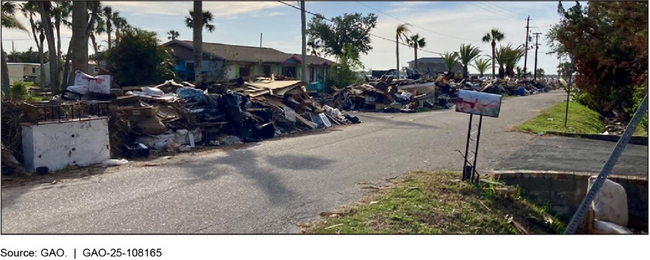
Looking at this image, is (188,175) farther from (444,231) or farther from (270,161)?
(444,231)

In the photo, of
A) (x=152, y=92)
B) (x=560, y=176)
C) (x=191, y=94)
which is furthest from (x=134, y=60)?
(x=560, y=176)

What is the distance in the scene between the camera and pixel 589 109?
2378 cm

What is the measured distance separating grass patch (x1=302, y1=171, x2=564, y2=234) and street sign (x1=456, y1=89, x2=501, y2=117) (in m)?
1.05

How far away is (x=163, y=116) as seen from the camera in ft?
41.2

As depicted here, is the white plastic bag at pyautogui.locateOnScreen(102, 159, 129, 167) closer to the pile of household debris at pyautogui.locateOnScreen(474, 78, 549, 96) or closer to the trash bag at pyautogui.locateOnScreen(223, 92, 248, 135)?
the trash bag at pyautogui.locateOnScreen(223, 92, 248, 135)

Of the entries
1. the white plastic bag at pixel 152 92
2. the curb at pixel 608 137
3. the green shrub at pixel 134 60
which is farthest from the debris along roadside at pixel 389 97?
the white plastic bag at pixel 152 92

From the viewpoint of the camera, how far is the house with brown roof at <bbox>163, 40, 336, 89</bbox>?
102 feet

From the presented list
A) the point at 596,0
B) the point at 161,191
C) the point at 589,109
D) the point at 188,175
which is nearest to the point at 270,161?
the point at 188,175

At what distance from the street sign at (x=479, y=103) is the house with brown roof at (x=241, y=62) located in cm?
1995

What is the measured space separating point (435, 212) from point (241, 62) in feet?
94.0

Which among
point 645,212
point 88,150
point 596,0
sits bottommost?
point 645,212

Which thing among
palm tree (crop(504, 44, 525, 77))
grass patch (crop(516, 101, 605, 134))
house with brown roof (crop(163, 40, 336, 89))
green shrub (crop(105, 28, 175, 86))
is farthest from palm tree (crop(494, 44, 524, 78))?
green shrub (crop(105, 28, 175, 86))

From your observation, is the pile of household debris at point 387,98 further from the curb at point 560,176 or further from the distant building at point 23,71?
the distant building at point 23,71

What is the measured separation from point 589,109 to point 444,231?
19.9 m
